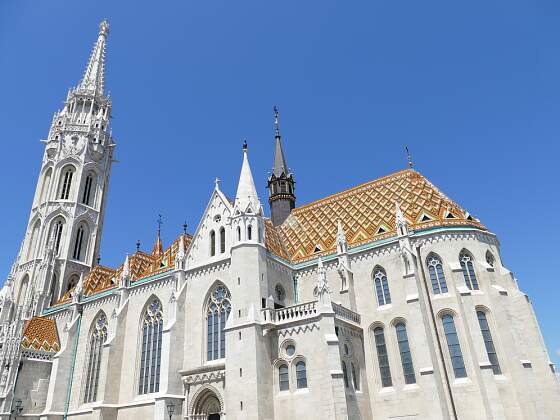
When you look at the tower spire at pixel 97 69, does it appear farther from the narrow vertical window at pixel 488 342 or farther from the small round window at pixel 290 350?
the narrow vertical window at pixel 488 342

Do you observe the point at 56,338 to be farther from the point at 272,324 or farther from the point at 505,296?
the point at 505,296

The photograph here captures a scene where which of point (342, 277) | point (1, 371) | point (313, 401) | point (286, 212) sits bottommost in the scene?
point (313, 401)

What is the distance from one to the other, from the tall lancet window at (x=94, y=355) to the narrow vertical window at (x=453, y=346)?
27115 mm

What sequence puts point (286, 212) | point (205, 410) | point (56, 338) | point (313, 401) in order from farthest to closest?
1. point (286, 212)
2. point (56, 338)
3. point (205, 410)
4. point (313, 401)

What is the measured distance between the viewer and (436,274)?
92.8 ft

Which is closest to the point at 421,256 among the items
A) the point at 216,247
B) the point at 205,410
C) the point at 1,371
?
the point at 216,247

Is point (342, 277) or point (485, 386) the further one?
point (342, 277)

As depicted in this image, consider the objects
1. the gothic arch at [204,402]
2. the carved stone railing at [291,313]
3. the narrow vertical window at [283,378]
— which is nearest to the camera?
the narrow vertical window at [283,378]

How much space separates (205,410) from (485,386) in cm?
1683

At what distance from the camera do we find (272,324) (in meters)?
26.4

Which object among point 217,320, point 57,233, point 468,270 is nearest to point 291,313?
point 217,320

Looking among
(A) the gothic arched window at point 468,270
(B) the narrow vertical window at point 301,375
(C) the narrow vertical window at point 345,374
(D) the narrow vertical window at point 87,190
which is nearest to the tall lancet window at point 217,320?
(B) the narrow vertical window at point 301,375

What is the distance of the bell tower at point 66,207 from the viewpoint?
148ft

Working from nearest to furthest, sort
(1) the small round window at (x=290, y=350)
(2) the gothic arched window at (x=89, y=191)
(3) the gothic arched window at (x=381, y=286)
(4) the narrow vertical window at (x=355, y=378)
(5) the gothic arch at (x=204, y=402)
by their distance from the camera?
1. (1) the small round window at (x=290, y=350)
2. (4) the narrow vertical window at (x=355, y=378)
3. (5) the gothic arch at (x=204, y=402)
4. (3) the gothic arched window at (x=381, y=286)
5. (2) the gothic arched window at (x=89, y=191)
